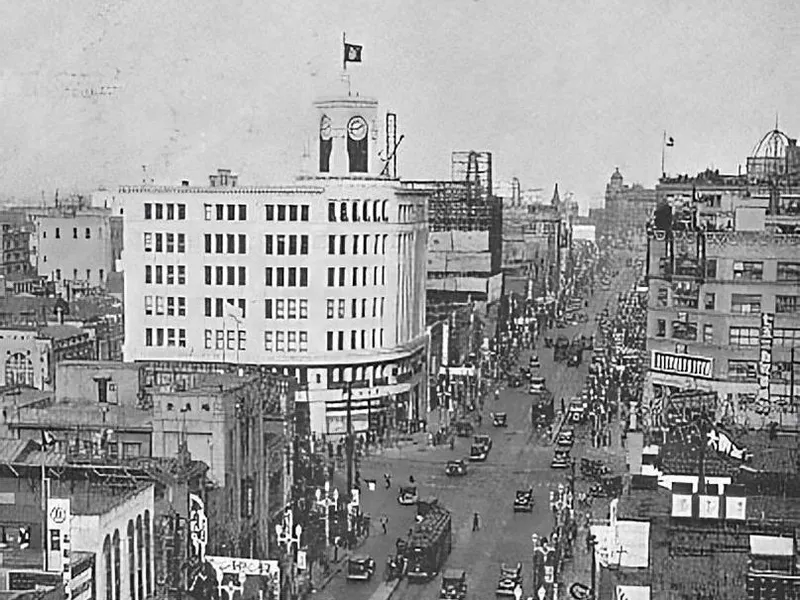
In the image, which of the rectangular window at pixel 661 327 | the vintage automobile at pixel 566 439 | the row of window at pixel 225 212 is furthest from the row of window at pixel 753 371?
the row of window at pixel 225 212

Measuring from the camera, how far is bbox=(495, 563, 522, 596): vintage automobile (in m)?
6.71

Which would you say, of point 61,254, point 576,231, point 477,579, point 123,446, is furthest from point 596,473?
point 61,254

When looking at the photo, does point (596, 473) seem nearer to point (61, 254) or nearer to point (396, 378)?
point (396, 378)

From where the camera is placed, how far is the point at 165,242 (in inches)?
424

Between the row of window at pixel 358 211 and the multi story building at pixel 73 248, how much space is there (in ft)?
7.94

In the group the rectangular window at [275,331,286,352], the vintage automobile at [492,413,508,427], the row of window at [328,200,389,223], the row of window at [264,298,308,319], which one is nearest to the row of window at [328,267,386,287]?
the row of window at [264,298,308,319]

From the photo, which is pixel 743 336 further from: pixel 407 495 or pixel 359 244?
pixel 359 244

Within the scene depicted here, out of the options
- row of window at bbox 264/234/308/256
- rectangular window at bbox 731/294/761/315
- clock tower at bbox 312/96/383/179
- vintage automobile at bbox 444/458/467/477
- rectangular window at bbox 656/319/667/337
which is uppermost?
clock tower at bbox 312/96/383/179

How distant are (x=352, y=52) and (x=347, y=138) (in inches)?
43.0

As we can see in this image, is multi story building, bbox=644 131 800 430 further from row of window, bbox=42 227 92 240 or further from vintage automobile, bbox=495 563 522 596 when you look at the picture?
row of window, bbox=42 227 92 240

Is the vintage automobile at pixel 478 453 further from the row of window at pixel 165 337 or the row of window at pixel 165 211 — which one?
the row of window at pixel 165 211

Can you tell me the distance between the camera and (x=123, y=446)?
22.2 ft

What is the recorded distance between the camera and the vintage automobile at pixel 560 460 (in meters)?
8.52

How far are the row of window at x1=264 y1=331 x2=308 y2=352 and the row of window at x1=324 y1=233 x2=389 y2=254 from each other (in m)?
0.66
